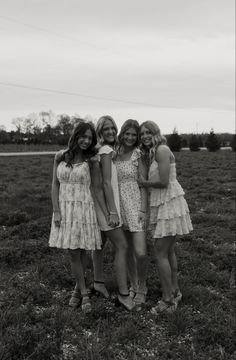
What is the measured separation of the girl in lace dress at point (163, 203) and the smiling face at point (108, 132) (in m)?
0.34

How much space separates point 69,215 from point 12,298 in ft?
4.19

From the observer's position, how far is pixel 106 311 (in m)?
5.21

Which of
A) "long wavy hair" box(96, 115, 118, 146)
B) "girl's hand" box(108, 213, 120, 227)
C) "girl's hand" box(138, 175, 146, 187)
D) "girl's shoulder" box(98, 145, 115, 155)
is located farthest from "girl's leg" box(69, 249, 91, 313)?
"long wavy hair" box(96, 115, 118, 146)

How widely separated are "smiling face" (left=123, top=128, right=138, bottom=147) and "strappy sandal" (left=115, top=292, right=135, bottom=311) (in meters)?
1.83

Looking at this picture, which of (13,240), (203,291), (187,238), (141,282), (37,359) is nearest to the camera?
(37,359)

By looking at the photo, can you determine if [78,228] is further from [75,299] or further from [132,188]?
[75,299]

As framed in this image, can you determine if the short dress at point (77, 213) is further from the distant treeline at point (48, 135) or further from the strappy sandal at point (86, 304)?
the distant treeline at point (48, 135)

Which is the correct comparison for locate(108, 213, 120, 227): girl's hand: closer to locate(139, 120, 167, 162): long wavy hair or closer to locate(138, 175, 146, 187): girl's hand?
locate(138, 175, 146, 187): girl's hand

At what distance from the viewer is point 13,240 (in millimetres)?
8078

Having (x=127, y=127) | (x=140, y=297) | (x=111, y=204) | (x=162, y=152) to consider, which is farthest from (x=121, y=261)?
(x=127, y=127)

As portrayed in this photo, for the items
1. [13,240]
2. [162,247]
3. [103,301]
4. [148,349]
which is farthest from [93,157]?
[13,240]

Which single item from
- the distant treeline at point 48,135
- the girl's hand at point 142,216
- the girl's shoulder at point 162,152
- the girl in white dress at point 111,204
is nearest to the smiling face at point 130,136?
the girl in white dress at point 111,204

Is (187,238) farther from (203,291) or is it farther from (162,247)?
(162,247)

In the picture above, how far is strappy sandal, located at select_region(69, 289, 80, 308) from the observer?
5.37 metres
